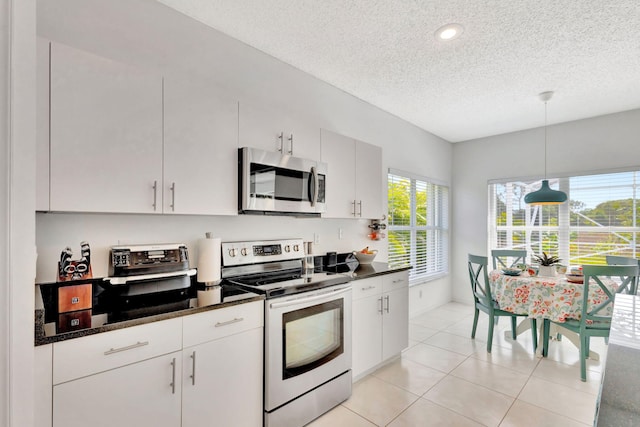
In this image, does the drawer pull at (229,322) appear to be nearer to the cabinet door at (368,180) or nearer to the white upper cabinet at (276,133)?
the white upper cabinet at (276,133)

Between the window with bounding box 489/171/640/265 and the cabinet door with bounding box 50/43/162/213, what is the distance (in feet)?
16.3

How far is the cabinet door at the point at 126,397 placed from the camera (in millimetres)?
1301

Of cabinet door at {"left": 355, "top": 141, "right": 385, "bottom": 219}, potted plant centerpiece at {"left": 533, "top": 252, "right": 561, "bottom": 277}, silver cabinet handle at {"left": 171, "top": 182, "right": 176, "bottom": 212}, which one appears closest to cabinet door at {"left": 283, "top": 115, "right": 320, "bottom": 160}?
cabinet door at {"left": 355, "top": 141, "right": 385, "bottom": 219}

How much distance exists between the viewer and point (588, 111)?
402 cm

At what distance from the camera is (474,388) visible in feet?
8.57

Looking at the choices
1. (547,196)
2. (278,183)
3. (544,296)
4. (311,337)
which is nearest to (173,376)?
(311,337)

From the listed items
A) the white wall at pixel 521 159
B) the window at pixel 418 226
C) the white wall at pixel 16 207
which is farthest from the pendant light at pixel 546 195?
the white wall at pixel 16 207

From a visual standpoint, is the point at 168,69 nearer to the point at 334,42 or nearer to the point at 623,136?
the point at 334,42

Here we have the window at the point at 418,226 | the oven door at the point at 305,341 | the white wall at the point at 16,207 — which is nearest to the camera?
the white wall at the point at 16,207

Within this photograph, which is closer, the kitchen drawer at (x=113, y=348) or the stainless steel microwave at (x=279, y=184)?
the kitchen drawer at (x=113, y=348)

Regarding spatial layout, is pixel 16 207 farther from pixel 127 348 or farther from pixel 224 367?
pixel 224 367

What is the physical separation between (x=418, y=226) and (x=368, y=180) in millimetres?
1810

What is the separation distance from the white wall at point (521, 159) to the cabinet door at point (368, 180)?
2661 millimetres

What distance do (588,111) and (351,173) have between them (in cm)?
327
